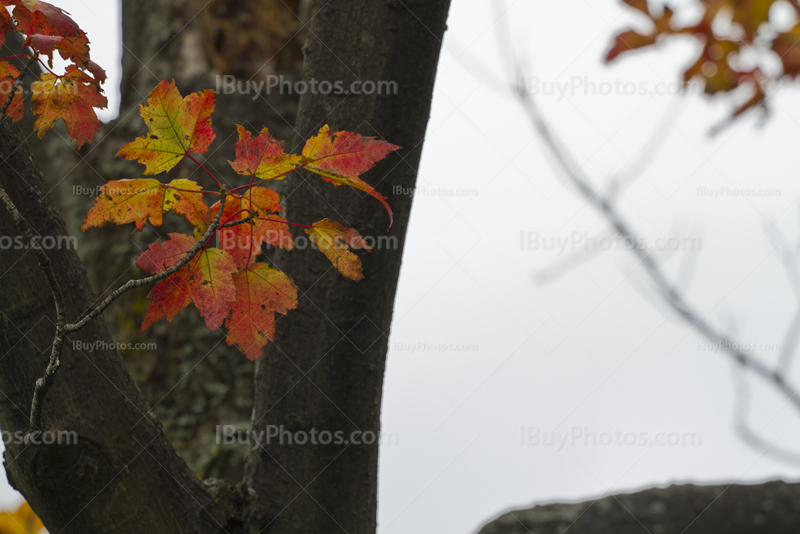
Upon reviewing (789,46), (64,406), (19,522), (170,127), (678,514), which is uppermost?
(789,46)

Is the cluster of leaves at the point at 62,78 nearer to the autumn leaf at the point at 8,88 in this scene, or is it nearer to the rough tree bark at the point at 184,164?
the autumn leaf at the point at 8,88

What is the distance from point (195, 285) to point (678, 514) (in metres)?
1.22

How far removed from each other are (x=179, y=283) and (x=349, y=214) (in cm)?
38

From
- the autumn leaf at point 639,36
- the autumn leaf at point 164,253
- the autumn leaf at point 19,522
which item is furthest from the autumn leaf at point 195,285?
the autumn leaf at point 19,522

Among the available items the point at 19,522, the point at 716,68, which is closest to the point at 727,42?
the point at 716,68

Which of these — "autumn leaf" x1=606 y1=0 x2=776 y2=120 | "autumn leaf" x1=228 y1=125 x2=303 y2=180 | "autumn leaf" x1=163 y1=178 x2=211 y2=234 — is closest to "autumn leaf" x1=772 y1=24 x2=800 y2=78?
"autumn leaf" x1=606 y1=0 x2=776 y2=120

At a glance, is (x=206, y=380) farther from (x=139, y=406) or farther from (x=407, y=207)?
(x=407, y=207)

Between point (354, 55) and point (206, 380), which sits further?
point (206, 380)

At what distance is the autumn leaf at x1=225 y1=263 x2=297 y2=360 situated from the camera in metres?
0.87

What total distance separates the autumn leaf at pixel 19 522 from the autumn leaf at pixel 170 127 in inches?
68.4

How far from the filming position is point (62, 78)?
0.89m

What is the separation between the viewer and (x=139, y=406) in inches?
36.2

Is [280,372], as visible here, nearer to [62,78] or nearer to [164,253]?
[164,253]

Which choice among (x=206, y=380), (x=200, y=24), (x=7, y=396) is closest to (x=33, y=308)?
(x=7, y=396)
